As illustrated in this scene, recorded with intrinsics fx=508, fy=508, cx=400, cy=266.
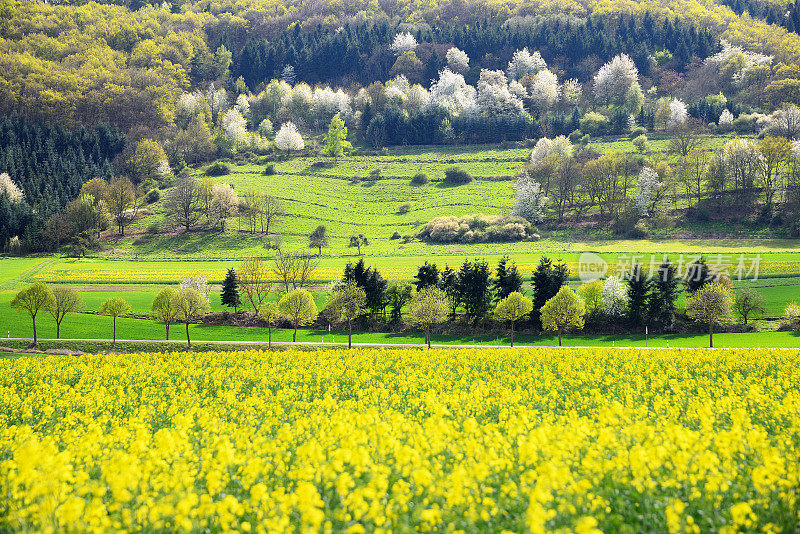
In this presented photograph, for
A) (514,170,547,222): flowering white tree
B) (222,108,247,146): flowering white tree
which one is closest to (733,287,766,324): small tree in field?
(514,170,547,222): flowering white tree

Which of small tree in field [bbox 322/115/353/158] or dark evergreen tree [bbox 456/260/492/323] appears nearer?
dark evergreen tree [bbox 456/260/492/323]

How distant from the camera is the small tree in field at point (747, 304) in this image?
48469 millimetres

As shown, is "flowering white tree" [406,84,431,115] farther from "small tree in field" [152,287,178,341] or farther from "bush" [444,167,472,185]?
"small tree in field" [152,287,178,341]

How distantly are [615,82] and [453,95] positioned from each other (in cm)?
4902

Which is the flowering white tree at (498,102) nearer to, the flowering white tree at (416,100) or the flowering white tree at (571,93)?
the flowering white tree at (416,100)

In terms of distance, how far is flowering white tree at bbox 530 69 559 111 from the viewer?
15475 centimetres

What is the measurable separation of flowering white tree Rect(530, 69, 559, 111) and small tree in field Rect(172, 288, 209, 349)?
5238 inches

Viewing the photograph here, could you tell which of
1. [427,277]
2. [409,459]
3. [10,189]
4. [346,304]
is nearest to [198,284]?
[346,304]

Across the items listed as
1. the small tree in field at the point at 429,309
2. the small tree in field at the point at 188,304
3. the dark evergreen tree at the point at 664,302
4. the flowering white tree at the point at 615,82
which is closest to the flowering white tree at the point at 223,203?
the small tree in field at the point at 188,304

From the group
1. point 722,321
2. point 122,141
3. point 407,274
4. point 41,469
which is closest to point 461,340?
point 407,274

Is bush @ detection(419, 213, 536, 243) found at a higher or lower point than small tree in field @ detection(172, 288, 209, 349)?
higher

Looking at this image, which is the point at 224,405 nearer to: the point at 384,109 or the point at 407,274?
the point at 407,274

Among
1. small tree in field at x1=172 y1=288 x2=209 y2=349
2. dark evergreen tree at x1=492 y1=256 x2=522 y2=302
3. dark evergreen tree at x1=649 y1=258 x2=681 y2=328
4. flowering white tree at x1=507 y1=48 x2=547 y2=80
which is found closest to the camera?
small tree in field at x1=172 y1=288 x2=209 y2=349

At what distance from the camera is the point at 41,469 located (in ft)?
28.9
